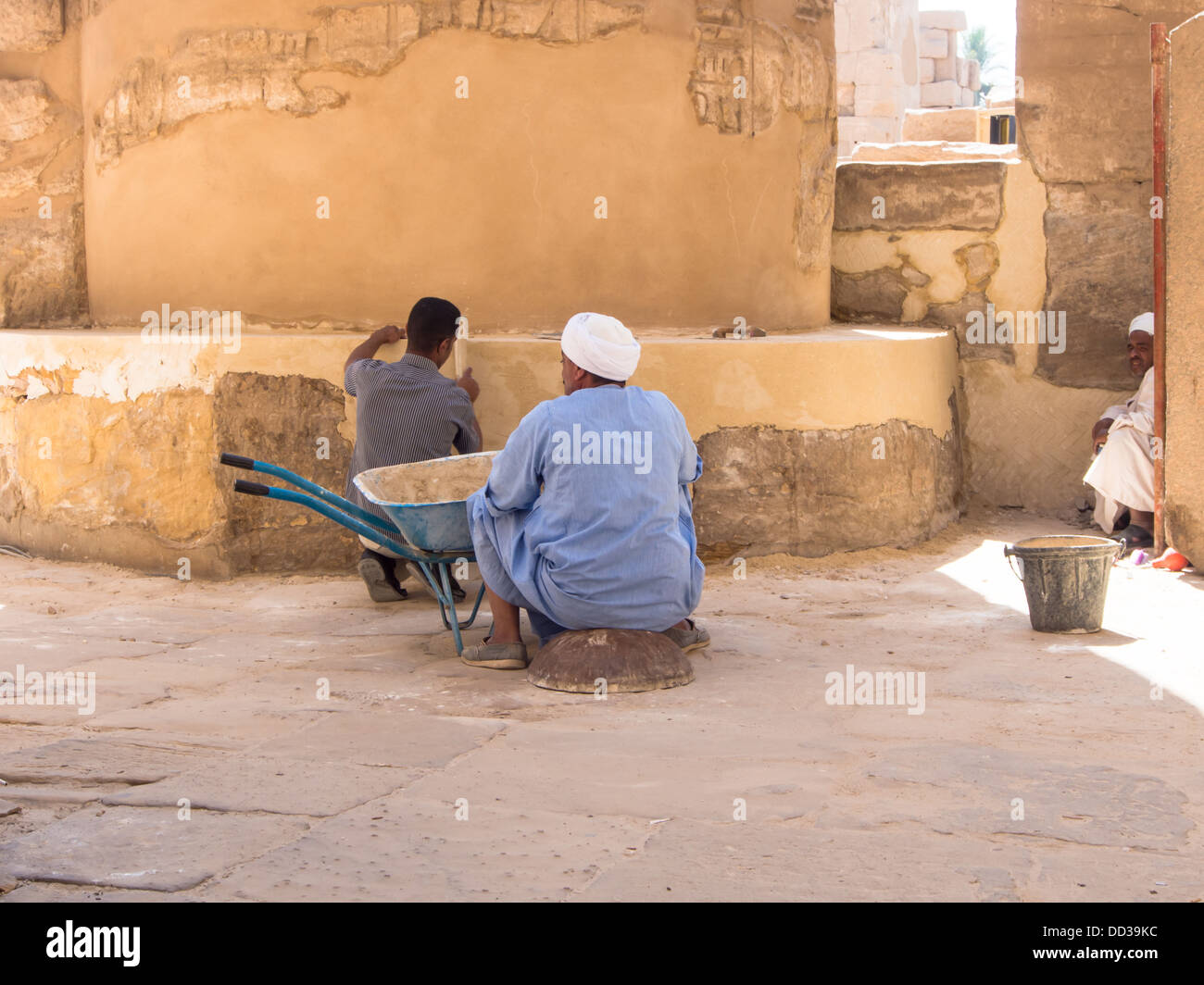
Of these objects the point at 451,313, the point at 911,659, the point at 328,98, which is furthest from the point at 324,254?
the point at 911,659

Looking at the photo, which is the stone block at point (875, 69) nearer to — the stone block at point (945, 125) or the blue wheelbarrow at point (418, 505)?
the stone block at point (945, 125)

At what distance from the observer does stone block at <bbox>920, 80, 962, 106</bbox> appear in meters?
25.0

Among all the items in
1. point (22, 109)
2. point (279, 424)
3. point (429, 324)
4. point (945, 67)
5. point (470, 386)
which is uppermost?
point (945, 67)

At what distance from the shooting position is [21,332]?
597 centimetres

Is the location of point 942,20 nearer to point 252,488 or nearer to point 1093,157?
point 1093,157

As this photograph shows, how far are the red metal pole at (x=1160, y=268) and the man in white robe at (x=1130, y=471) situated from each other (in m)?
0.21

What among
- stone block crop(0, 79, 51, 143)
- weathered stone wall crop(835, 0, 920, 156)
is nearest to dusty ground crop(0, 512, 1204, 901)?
stone block crop(0, 79, 51, 143)

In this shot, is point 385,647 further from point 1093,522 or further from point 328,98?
point 1093,522

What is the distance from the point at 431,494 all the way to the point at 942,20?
2366 cm

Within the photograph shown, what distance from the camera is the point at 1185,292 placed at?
17.1 ft

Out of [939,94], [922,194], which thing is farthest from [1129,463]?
[939,94]

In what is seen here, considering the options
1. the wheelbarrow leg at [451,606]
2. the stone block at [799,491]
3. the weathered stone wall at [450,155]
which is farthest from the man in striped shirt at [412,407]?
the stone block at [799,491]

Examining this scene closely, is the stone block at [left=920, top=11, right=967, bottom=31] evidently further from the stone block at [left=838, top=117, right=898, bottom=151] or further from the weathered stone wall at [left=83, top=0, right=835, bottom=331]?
the weathered stone wall at [left=83, top=0, right=835, bottom=331]

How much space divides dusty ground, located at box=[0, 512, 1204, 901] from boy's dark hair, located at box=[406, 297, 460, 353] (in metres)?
1.04
